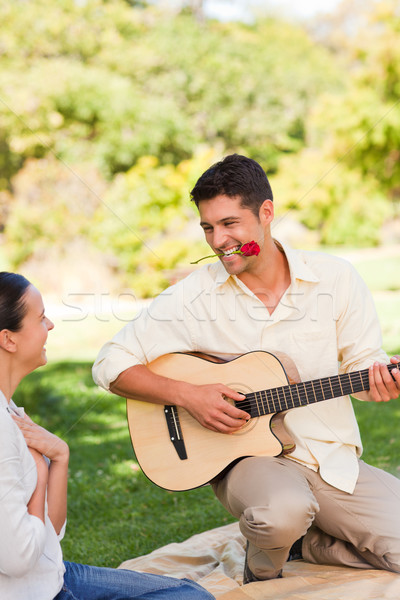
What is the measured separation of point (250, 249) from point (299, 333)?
0.44m

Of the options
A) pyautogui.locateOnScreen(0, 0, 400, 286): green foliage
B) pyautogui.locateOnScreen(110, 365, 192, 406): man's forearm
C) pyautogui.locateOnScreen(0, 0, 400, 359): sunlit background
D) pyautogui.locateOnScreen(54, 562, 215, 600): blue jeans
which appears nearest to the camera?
pyautogui.locateOnScreen(54, 562, 215, 600): blue jeans

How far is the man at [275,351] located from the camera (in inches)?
110

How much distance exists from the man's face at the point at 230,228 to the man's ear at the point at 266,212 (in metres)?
0.08

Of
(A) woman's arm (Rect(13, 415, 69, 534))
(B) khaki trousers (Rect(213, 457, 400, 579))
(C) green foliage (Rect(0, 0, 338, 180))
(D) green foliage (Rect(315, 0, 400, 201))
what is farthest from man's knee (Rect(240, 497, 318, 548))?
(C) green foliage (Rect(0, 0, 338, 180))

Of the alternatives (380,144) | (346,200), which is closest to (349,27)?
(346,200)

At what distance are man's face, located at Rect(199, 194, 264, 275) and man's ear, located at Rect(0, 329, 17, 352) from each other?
3.98ft

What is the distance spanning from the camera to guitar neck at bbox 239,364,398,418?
2.76 metres

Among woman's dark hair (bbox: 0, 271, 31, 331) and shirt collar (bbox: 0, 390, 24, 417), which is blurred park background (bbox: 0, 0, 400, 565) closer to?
shirt collar (bbox: 0, 390, 24, 417)

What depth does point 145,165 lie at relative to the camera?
43.5 feet

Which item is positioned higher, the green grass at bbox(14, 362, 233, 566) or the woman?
the woman

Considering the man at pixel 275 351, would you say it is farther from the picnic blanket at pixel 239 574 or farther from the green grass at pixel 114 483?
the green grass at pixel 114 483

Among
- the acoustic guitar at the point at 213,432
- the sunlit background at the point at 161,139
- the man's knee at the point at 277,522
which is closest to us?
the man's knee at the point at 277,522

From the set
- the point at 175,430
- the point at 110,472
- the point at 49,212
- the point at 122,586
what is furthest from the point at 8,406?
the point at 49,212

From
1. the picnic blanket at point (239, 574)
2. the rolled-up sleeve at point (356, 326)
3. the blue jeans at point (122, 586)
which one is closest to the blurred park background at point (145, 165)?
the picnic blanket at point (239, 574)
